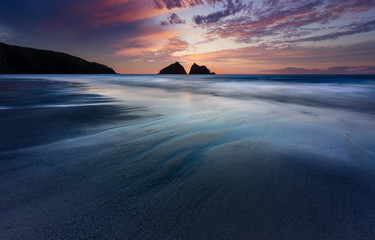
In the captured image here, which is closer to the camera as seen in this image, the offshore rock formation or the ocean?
the ocean

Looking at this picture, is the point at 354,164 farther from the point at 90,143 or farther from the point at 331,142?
the point at 90,143

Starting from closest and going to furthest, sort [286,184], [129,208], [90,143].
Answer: [129,208] → [286,184] → [90,143]

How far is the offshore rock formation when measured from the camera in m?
117

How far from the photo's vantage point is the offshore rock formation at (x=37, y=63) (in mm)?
117231

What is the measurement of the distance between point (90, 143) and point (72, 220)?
6.50ft

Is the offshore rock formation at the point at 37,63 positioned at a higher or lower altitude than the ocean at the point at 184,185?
higher

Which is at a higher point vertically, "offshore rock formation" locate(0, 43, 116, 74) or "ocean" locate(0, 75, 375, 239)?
"offshore rock formation" locate(0, 43, 116, 74)

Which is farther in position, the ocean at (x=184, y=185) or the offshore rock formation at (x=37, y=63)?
the offshore rock formation at (x=37, y=63)

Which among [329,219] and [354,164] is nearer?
[329,219]

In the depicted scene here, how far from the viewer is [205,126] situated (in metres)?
4.53

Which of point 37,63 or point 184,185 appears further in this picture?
point 37,63

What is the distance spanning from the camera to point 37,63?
143500 mm

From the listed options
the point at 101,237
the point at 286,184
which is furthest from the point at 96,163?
the point at 286,184

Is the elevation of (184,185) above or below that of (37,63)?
below
